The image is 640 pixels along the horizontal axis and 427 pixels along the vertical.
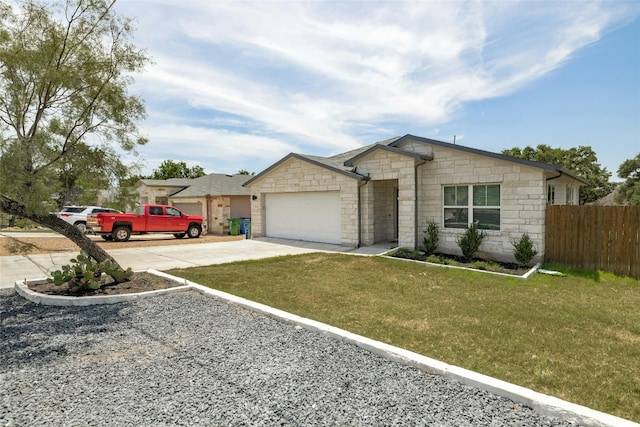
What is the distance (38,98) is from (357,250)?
9658 millimetres

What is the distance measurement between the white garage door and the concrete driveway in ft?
1.79

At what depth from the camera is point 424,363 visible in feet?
11.7

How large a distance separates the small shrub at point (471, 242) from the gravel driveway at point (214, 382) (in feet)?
24.6

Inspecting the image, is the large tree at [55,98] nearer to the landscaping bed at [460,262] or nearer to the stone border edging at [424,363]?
the stone border edging at [424,363]

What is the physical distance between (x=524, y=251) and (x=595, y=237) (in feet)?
5.56

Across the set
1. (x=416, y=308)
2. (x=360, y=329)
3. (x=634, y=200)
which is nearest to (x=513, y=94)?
(x=416, y=308)

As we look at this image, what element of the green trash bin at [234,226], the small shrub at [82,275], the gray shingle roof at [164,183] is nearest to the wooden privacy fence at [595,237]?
the small shrub at [82,275]

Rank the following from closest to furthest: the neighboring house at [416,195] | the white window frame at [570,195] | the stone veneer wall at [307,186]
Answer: the neighboring house at [416,195] < the stone veneer wall at [307,186] < the white window frame at [570,195]

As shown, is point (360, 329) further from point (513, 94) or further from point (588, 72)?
point (513, 94)

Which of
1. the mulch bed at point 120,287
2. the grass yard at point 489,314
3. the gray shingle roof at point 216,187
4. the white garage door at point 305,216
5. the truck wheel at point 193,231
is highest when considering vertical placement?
the gray shingle roof at point 216,187

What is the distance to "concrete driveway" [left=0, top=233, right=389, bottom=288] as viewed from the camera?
9.12 m

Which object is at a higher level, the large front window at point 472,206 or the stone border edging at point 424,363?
the large front window at point 472,206

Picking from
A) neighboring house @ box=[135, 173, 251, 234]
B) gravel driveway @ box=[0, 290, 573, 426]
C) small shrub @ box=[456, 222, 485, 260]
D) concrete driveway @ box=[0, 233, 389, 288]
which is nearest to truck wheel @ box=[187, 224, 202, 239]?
neighboring house @ box=[135, 173, 251, 234]

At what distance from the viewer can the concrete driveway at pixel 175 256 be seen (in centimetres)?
912
